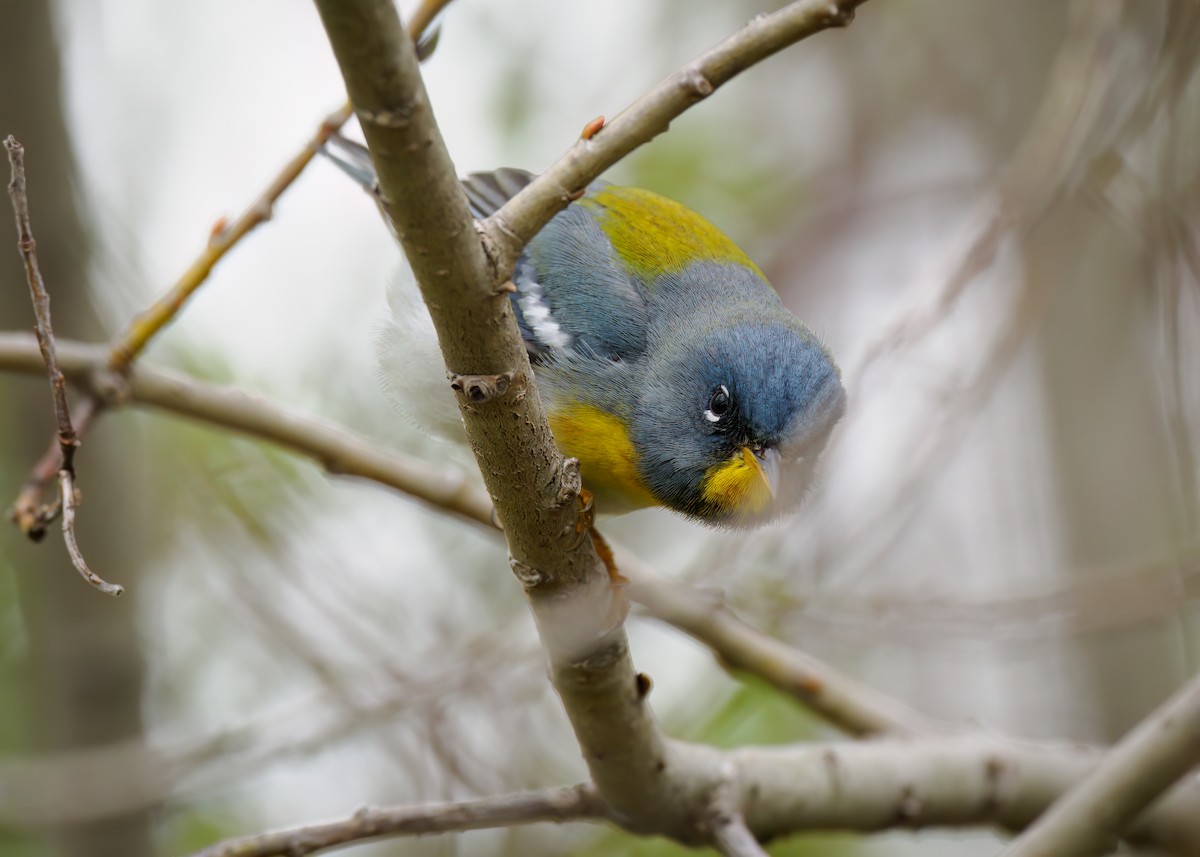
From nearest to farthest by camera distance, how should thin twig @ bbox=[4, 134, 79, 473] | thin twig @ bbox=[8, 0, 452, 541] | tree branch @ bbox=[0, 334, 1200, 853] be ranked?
→ thin twig @ bbox=[4, 134, 79, 473] < thin twig @ bbox=[8, 0, 452, 541] < tree branch @ bbox=[0, 334, 1200, 853]

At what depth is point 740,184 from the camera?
6.57m

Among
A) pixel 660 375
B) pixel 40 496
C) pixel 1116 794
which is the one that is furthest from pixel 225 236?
pixel 1116 794

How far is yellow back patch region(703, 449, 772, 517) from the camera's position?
301 cm

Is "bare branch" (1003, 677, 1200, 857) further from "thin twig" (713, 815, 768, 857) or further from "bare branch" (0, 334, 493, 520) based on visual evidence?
"bare branch" (0, 334, 493, 520)

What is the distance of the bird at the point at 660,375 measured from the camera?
304 centimetres

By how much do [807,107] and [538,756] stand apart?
15.3 ft

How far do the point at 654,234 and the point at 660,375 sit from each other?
1.91 feet

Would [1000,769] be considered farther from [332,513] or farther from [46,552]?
[46,552]

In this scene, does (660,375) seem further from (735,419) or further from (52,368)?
(52,368)

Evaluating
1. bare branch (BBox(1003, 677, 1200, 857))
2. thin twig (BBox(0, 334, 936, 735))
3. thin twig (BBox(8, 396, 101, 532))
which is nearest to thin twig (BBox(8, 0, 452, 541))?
thin twig (BBox(8, 396, 101, 532))

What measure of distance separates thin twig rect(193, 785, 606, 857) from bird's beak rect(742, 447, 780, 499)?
2.97ft

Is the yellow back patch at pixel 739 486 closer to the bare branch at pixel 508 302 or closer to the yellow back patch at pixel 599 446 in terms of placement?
the yellow back patch at pixel 599 446

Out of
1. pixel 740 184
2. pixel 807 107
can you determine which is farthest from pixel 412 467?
pixel 807 107

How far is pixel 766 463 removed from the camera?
3.02 m
